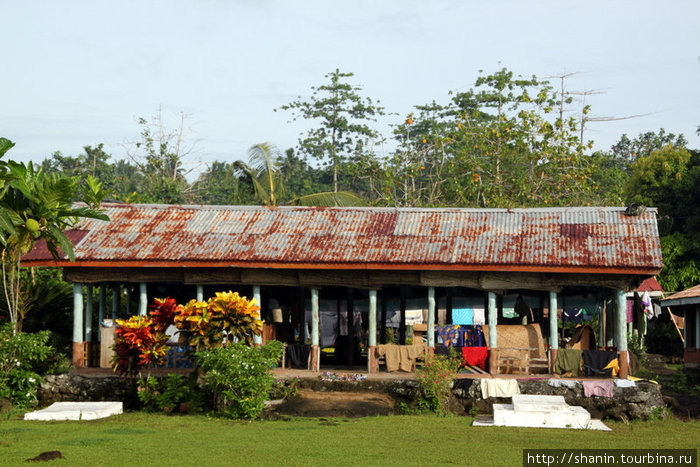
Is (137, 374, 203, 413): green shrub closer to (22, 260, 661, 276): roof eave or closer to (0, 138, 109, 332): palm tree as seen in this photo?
(22, 260, 661, 276): roof eave

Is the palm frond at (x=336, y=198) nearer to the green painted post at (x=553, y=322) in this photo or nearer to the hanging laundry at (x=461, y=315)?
the hanging laundry at (x=461, y=315)

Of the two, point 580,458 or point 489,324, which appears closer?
point 580,458

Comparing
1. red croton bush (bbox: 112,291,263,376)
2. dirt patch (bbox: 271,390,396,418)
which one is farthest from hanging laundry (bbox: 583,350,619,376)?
red croton bush (bbox: 112,291,263,376)

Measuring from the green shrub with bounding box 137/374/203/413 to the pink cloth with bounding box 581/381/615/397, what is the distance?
281 inches

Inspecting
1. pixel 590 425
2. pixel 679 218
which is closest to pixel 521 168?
pixel 679 218

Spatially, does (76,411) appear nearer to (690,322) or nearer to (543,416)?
(543,416)

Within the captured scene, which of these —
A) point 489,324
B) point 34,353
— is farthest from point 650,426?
point 34,353

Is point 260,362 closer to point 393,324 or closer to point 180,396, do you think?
point 180,396

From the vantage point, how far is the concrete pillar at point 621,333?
55.3ft

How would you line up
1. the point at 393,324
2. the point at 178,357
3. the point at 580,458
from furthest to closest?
the point at 393,324 < the point at 178,357 < the point at 580,458

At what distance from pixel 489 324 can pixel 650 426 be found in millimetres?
3516

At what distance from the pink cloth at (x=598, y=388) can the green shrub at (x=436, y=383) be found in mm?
2391

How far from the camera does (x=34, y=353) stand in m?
17.5

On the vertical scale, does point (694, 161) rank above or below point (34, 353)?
above
